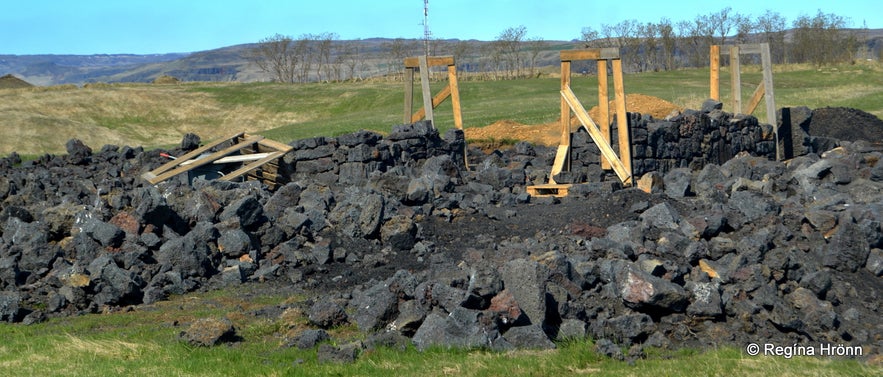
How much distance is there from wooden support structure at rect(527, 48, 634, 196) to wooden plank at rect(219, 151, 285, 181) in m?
4.87

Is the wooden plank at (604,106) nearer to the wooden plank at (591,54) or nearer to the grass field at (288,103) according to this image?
the wooden plank at (591,54)

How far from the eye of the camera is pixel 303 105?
50.7m

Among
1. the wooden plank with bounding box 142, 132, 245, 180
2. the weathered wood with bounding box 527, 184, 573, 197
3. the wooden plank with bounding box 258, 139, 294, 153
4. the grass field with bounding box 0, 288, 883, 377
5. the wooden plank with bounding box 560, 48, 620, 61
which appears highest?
the wooden plank with bounding box 560, 48, 620, 61

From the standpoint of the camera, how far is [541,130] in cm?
2281

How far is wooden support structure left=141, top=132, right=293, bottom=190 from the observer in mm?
16969

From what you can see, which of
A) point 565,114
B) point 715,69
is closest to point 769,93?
point 715,69

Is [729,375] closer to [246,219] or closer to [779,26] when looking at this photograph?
[246,219]

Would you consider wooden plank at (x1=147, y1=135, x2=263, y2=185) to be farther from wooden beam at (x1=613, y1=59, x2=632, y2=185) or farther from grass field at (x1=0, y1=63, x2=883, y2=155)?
grass field at (x1=0, y1=63, x2=883, y2=155)

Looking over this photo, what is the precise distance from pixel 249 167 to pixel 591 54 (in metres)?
6.44

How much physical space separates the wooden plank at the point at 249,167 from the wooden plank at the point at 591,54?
219 inches

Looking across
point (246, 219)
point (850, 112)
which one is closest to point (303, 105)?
point (850, 112)

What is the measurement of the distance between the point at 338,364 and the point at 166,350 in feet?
5.38

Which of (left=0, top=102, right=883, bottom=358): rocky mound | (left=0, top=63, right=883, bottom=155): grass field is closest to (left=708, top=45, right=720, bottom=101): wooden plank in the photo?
(left=0, top=102, right=883, bottom=358): rocky mound

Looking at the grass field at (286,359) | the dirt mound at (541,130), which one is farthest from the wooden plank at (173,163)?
the grass field at (286,359)
